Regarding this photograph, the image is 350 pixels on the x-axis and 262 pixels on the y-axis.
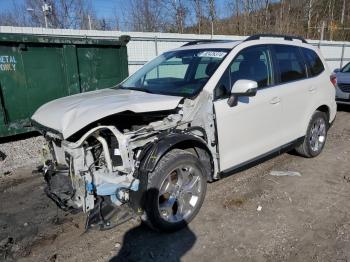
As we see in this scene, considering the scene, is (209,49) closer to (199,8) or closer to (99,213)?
(99,213)

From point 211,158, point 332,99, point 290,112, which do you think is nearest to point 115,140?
point 211,158

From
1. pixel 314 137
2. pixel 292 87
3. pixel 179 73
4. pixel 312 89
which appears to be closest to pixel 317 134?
pixel 314 137

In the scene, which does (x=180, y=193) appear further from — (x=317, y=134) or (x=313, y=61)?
(x=313, y=61)

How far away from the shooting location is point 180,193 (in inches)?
134

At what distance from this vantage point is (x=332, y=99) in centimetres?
546

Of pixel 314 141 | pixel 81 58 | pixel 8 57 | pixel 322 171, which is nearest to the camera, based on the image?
pixel 322 171

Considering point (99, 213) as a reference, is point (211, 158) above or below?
Result: above

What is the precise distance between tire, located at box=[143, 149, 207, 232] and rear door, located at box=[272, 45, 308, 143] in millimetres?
1684

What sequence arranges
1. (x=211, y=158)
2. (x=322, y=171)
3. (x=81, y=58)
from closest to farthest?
(x=211, y=158) → (x=322, y=171) → (x=81, y=58)

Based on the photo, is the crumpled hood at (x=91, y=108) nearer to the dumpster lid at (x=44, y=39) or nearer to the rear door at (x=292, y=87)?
the rear door at (x=292, y=87)

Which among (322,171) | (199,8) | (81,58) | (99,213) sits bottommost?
(322,171)

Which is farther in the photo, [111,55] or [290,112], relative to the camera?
[111,55]

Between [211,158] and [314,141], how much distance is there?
8.38ft

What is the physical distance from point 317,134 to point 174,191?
10.3 feet
